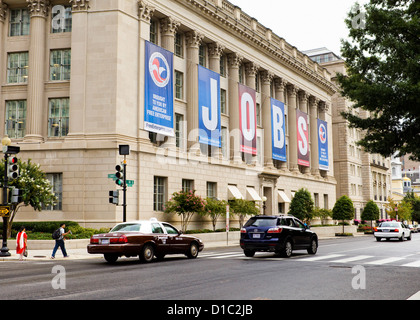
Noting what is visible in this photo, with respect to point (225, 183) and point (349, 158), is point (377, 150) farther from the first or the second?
point (349, 158)

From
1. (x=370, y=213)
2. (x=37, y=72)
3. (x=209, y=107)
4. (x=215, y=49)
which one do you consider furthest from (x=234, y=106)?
(x=370, y=213)

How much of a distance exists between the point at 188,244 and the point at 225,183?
2241 centimetres

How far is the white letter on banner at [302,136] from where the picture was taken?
56.9 m

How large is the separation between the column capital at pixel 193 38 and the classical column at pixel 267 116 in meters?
12.9

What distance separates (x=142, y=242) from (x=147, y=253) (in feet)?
1.81

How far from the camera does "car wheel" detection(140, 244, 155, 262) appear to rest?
→ 18016 millimetres

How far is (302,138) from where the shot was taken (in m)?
57.4

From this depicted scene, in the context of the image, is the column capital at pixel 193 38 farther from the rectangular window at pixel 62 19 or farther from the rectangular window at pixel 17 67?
the rectangular window at pixel 17 67

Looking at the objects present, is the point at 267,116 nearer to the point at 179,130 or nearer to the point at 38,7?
the point at 179,130

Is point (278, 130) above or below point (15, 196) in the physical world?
above

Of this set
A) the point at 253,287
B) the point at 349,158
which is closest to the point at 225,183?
the point at 253,287

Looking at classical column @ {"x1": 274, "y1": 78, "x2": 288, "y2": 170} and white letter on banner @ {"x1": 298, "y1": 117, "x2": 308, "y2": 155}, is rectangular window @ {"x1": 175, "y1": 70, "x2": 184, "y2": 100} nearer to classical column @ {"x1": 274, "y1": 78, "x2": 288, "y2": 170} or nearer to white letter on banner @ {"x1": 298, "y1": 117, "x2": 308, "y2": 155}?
classical column @ {"x1": 274, "y1": 78, "x2": 288, "y2": 170}

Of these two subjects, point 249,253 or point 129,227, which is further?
point 249,253

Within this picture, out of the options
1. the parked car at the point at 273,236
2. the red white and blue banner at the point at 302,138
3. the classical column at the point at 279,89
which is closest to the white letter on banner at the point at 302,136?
the red white and blue banner at the point at 302,138
